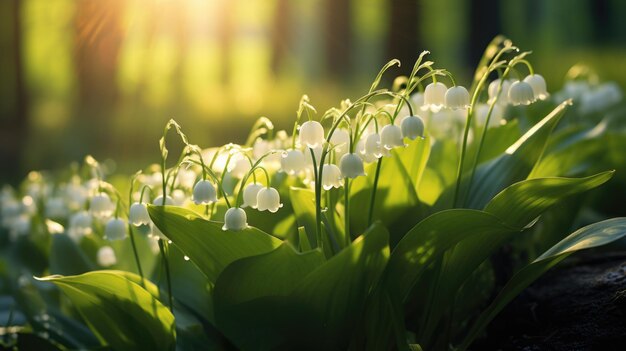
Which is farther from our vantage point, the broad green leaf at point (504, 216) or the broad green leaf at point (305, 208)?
the broad green leaf at point (305, 208)

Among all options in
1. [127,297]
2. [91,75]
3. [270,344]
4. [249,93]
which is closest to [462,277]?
[270,344]

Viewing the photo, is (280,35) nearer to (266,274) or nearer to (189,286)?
(189,286)

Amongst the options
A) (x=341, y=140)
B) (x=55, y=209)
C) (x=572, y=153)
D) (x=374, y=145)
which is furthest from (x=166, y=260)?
(x=55, y=209)

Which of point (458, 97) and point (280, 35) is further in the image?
point (280, 35)

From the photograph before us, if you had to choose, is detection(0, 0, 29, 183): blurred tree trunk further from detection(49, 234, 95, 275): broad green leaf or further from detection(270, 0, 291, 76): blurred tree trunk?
detection(49, 234, 95, 275): broad green leaf

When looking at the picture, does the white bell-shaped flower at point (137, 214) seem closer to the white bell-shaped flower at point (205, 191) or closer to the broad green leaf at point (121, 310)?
the broad green leaf at point (121, 310)

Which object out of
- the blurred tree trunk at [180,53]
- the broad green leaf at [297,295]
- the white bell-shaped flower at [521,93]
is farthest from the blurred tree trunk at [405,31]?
the broad green leaf at [297,295]

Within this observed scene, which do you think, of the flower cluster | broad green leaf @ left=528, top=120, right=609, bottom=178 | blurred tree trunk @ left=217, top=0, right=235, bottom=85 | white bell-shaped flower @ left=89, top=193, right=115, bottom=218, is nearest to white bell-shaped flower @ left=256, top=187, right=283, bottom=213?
the flower cluster
